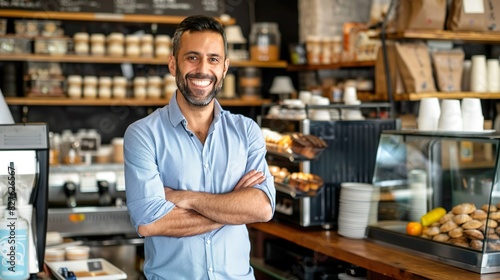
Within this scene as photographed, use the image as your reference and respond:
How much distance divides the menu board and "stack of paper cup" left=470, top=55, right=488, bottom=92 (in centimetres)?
233

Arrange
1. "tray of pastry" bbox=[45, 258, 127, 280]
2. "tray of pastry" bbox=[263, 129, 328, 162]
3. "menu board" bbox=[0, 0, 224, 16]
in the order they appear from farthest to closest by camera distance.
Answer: "menu board" bbox=[0, 0, 224, 16]
"tray of pastry" bbox=[263, 129, 328, 162]
"tray of pastry" bbox=[45, 258, 127, 280]

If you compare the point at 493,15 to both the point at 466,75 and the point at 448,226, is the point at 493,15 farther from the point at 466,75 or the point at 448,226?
the point at 448,226

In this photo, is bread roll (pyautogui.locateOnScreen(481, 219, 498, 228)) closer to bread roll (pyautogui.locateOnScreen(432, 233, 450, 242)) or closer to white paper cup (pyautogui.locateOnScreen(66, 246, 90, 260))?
bread roll (pyautogui.locateOnScreen(432, 233, 450, 242))

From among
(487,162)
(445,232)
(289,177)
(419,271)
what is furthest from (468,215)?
(487,162)

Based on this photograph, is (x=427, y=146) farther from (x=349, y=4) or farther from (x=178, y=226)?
(x=349, y=4)

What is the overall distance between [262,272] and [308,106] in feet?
3.11

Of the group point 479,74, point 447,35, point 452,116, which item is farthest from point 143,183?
point 479,74

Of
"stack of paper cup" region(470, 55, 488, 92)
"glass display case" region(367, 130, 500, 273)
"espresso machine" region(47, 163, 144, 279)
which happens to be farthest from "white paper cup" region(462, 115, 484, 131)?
"espresso machine" region(47, 163, 144, 279)

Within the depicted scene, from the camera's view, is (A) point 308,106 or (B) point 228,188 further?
(A) point 308,106

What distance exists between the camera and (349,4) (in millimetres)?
6750

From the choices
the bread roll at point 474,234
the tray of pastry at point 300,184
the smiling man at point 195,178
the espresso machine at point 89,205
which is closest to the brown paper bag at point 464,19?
the tray of pastry at point 300,184

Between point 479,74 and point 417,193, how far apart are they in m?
1.66

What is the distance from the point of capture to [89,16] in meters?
6.15

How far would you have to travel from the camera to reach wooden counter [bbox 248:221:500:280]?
2990mm
